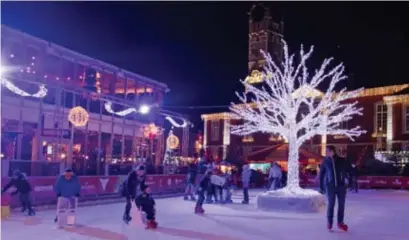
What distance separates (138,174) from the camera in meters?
12.8

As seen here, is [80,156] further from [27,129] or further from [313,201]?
[313,201]

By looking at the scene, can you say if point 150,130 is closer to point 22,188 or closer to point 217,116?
point 22,188

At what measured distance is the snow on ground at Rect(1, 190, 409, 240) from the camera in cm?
1072

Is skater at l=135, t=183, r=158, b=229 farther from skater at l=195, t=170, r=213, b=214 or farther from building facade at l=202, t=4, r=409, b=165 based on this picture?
building facade at l=202, t=4, r=409, b=165

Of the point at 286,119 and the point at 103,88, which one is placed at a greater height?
the point at 103,88

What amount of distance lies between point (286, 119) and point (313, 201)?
2819mm

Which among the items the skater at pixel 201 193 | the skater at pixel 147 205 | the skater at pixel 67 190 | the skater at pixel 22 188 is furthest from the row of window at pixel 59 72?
the skater at pixel 147 205

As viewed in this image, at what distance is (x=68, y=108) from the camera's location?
26.3 m

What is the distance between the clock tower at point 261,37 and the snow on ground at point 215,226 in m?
48.0

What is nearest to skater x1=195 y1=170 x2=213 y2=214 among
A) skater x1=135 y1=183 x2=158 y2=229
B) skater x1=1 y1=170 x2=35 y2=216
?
skater x1=135 y1=183 x2=158 y2=229

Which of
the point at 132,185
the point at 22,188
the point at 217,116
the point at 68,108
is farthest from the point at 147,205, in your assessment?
the point at 217,116

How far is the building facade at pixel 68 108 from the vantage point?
74.7 ft

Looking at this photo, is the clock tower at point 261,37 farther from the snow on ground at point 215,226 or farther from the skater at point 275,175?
the snow on ground at point 215,226

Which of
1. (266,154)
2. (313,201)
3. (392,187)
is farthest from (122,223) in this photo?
(392,187)
